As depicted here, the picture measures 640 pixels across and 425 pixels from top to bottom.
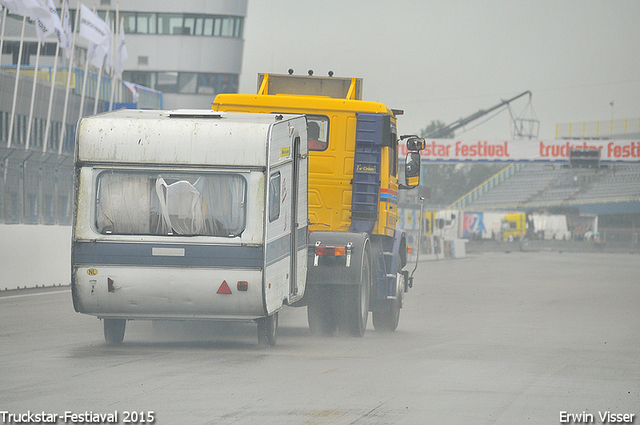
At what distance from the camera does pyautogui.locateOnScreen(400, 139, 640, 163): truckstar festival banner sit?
197 feet

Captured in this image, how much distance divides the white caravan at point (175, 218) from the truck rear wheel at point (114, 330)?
83 centimetres

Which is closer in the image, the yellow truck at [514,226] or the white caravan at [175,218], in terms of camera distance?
the white caravan at [175,218]

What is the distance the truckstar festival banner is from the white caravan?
48.7 metres

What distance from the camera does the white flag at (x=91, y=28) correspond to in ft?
129

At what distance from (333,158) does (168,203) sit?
3389 mm

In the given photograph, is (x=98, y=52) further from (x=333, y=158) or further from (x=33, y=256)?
(x=333, y=158)

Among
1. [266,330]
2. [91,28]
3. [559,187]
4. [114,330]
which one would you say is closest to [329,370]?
[266,330]

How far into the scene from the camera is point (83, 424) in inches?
276

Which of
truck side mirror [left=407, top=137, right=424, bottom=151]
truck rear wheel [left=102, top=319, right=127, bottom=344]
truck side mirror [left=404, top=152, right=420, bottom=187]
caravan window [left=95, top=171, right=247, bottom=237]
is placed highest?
truck side mirror [left=407, top=137, right=424, bottom=151]

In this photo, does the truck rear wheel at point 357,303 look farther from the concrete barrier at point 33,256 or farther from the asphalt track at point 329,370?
the concrete barrier at point 33,256

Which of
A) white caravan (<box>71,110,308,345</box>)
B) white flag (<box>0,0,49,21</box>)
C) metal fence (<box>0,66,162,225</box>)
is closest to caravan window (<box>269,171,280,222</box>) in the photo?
white caravan (<box>71,110,308,345</box>)

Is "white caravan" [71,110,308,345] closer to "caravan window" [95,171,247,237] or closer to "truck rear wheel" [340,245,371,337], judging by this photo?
"caravan window" [95,171,247,237]

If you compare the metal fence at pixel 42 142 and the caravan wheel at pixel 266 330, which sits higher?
the metal fence at pixel 42 142

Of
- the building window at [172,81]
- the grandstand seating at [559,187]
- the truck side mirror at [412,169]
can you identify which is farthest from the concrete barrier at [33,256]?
the grandstand seating at [559,187]
